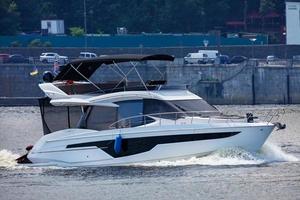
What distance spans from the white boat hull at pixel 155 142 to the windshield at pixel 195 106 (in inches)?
47.6

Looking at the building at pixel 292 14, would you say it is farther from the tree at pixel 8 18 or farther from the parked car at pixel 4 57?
the parked car at pixel 4 57

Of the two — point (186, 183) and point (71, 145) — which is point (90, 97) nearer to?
point (71, 145)

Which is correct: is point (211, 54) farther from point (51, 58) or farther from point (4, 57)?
point (4, 57)

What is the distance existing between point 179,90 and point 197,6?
79479 millimetres

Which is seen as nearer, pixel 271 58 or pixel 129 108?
pixel 129 108

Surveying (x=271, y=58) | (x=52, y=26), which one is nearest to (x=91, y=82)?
(x=271, y=58)

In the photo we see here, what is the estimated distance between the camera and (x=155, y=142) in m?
37.8

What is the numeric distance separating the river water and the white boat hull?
290 mm

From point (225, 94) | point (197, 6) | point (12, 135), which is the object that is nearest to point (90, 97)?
point (12, 135)

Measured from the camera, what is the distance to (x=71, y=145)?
38750 millimetres

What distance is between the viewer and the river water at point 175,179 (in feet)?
115

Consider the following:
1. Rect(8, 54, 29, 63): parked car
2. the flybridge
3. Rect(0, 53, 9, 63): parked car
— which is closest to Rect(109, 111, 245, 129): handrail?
the flybridge

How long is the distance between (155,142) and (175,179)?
143cm

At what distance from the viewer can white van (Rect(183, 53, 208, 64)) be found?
94931mm
